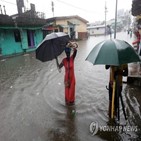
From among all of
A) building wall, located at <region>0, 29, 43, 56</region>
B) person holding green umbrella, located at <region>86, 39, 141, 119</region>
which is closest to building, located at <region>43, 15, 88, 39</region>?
building wall, located at <region>0, 29, 43, 56</region>

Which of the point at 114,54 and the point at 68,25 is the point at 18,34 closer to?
the point at 68,25

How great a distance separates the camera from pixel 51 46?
15.1ft

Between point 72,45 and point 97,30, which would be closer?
point 72,45

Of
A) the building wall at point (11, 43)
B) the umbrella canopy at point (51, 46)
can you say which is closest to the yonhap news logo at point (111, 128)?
the umbrella canopy at point (51, 46)

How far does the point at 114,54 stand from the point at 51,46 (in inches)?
82.1

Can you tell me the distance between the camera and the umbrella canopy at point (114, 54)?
2.98 meters

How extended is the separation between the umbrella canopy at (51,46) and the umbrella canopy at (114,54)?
1.57 metres

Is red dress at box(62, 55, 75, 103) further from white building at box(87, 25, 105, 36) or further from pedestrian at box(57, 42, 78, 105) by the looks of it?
white building at box(87, 25, 105, 36)

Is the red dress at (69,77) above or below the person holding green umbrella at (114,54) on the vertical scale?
below

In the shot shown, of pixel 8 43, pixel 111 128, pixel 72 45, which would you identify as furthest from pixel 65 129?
pixel 8 43

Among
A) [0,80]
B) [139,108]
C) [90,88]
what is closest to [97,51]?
[139,108]

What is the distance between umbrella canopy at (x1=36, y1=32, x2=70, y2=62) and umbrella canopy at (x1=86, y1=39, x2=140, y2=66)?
5.15 feet

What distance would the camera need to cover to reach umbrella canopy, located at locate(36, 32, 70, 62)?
447cm

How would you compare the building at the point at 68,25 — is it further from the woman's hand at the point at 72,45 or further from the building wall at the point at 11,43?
the woman's hand at the point at 72,45
